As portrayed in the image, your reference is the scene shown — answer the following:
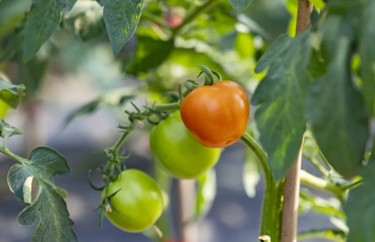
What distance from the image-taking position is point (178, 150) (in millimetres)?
511

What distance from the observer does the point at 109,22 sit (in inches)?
14.4

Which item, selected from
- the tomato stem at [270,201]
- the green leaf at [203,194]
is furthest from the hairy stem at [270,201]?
the green leaf at [203,194]

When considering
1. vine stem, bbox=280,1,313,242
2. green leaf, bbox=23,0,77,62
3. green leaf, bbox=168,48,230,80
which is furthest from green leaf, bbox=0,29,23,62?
vine stem, bbox=280,1,313,242

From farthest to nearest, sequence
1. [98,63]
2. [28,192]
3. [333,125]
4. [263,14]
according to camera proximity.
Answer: [98,63] < [263,14] < [28,192] < [333,125]

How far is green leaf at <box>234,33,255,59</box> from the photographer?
859 millimetres

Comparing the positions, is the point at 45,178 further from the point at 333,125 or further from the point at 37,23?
the point at 333,125

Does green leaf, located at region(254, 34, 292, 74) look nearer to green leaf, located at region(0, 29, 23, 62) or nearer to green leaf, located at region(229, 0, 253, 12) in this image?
green leaf, located at region(229, 0, 253, 12)

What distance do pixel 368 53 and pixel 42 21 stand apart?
0.94 feet

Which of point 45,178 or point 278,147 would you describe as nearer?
point 278,147

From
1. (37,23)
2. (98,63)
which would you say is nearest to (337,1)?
(37,23)

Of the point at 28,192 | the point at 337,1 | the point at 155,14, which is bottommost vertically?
the point at 28,192

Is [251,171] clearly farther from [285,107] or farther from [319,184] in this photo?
[285,107]

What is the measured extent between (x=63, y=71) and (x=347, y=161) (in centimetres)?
305

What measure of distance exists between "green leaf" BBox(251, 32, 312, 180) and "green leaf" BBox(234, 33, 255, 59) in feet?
1.81
